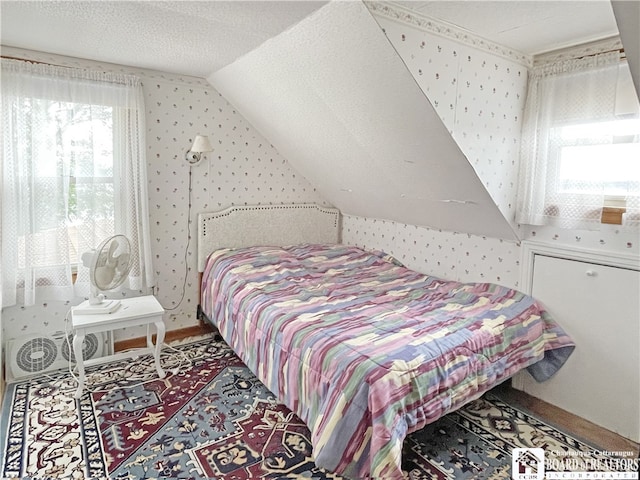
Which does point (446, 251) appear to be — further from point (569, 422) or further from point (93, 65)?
point (93, 65)

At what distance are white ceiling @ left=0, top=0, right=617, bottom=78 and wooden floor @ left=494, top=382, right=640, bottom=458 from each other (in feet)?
7.00

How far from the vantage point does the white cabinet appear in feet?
7.51

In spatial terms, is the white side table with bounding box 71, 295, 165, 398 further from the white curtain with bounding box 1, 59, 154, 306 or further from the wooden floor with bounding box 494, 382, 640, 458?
the wooden floor with bounding box 494, 382, 640, 458

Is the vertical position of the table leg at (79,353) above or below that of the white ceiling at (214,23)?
below

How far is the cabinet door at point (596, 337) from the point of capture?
2291 mm

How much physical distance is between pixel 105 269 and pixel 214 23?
5.37 feet

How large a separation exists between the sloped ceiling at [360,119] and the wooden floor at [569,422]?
1.02 m

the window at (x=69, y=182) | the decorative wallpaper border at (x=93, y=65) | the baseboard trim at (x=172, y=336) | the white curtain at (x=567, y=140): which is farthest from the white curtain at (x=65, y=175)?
the white curtain at (x=567, y=140)

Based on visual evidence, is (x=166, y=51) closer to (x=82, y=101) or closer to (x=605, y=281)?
(x=82, y=101)

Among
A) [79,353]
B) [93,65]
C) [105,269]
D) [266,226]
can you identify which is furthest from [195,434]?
[93,65]

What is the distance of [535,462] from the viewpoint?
209 centimetres

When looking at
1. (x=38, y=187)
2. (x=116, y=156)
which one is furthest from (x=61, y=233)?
(x=116, y=156)

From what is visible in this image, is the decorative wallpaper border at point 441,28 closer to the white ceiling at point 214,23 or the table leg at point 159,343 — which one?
the white ceiling at point 214,23

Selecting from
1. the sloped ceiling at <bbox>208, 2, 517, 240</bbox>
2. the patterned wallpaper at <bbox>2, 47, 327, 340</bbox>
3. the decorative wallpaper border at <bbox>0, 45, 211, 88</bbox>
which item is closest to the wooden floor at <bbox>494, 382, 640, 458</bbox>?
the sloped ceiling at <bbox>208, 2, 517, 240</bbox>
